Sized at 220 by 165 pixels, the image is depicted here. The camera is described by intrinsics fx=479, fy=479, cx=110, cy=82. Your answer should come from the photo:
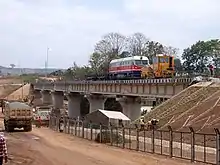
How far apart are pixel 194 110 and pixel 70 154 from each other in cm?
1577

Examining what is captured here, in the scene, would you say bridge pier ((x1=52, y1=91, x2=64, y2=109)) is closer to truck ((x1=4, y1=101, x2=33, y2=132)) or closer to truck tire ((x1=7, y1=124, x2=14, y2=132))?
truck tire ((x1=7, y1=124, x2=14, y2=132))

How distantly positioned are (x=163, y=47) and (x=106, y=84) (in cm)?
8942

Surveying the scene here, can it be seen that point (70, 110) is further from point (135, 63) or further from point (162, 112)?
point (162, 112)

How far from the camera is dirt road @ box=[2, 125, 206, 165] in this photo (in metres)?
26.9

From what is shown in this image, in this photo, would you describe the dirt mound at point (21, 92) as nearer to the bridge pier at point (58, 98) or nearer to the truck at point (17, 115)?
the bridge pier at point (58, 98)

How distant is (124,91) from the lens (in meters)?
70.9

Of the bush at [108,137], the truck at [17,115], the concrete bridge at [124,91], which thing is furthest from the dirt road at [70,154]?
the concrete bridge at [124,91]

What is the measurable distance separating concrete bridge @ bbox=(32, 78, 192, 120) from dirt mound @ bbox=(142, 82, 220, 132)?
4848 millimetres

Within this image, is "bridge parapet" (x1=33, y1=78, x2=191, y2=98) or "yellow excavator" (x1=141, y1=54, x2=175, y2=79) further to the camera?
"yellow excavator" (x1=141, y1=54, x2=175, y2=79)

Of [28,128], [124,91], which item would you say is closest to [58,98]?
[124,91]

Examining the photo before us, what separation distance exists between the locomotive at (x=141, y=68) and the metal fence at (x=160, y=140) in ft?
77.6

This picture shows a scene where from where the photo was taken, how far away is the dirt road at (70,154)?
26.9 metres

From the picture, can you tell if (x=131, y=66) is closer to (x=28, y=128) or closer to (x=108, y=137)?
(x=28, y=128)

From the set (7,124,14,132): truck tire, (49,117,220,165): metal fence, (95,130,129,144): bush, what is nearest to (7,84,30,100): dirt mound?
(7,124,14,132): truck tire
